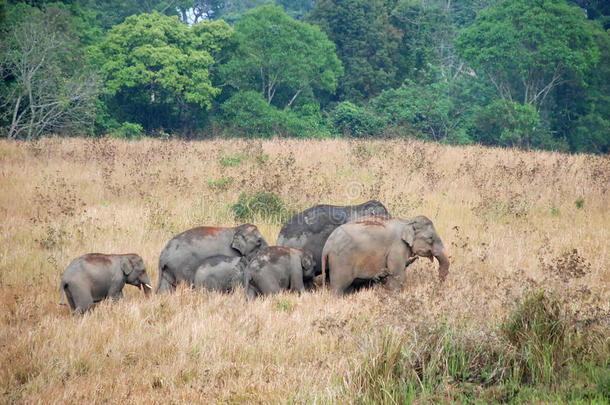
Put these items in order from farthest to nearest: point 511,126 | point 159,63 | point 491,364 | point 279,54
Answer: point 279,54, point 511,126, point 159,63, point 491,364

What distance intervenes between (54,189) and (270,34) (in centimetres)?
2882

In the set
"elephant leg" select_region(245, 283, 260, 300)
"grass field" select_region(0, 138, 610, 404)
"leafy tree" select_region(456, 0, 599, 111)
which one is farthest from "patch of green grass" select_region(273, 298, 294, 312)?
"leafy tree" select_region(456, 0, 599, 111)

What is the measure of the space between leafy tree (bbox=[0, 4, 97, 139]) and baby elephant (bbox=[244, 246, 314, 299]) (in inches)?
804

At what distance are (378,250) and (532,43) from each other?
39.0 meters

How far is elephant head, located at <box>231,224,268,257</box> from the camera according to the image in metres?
9.21

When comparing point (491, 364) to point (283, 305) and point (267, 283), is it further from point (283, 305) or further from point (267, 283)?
point (267, 283)

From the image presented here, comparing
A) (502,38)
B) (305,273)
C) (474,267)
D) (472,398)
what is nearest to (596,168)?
(474,267)

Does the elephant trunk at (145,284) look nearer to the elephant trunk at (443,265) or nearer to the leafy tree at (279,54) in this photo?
the elephant trunk at (443,265)

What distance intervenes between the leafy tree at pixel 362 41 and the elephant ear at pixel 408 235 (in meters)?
36.1

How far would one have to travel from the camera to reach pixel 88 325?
275 inches

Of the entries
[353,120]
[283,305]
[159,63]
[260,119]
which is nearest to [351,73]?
[353,120]

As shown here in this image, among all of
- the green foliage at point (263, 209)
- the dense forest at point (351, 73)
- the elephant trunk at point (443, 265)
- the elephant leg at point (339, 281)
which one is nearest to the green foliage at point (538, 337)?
the elephant trunk at point (443, 265)

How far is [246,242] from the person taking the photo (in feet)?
30.3

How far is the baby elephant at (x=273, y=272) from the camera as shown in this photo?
335 inches
